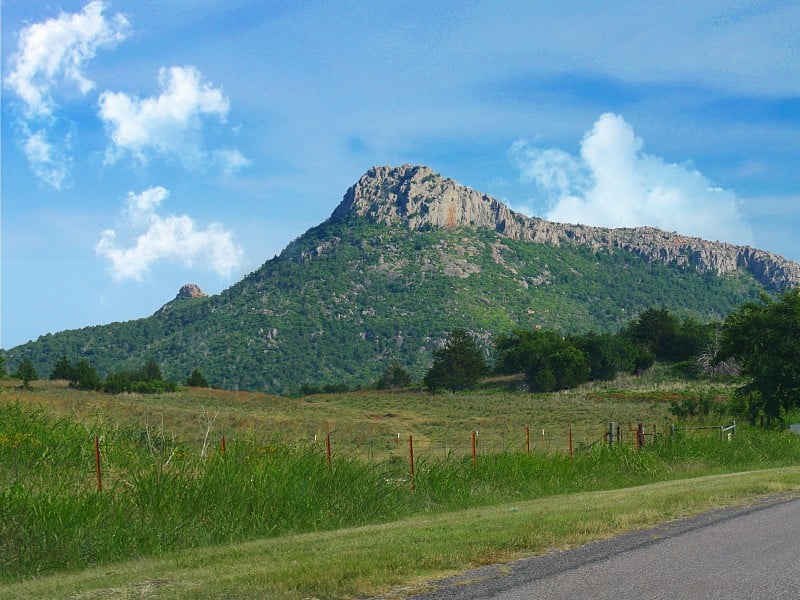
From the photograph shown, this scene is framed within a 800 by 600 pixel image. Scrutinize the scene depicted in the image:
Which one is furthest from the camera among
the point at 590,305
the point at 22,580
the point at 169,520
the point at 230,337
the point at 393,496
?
the point at 590,305

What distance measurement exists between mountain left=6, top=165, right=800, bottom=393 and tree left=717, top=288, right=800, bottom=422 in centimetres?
10402

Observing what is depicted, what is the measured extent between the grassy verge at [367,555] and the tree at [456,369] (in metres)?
74.3

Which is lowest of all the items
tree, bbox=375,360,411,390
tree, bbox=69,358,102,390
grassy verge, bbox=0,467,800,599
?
grassy verge, bbox=0,467,800,599

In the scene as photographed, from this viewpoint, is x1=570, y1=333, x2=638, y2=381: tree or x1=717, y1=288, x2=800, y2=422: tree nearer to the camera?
x1=717, y1=288, x2=800, y2=422: tree

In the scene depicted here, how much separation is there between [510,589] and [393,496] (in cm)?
728

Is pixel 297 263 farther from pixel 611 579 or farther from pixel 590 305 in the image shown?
pixel 611 579

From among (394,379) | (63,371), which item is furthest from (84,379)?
(394,379)

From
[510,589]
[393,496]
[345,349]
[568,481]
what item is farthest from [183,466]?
[345,349]

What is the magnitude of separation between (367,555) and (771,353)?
76.3 ft

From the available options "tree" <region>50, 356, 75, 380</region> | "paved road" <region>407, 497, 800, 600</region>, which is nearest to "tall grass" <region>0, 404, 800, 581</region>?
"paved road" <region>407, 497, 800, 600</region>

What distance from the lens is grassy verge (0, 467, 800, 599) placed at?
7.78 meters

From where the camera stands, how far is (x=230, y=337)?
145250mm

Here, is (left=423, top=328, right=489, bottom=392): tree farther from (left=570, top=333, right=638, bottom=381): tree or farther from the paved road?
the paved road

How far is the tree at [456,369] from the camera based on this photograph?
8794 centimetres
